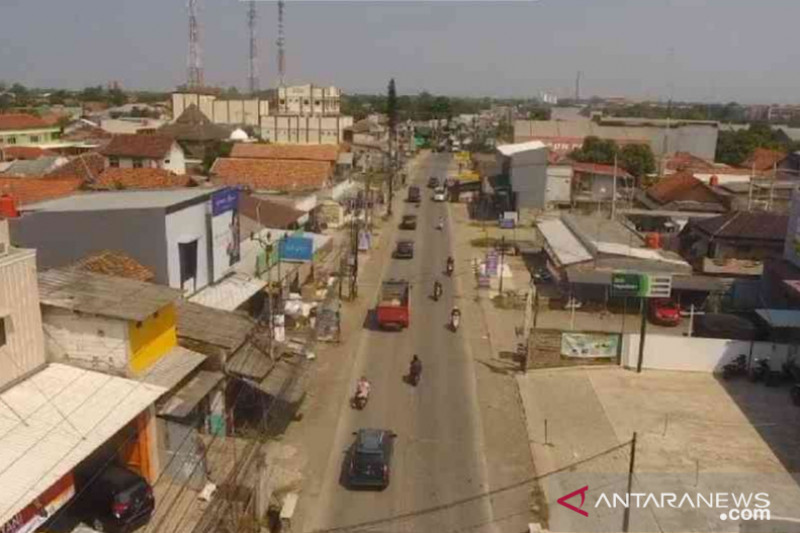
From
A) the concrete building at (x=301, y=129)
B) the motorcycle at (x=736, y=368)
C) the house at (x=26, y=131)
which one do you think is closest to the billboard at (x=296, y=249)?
the motorcycle at (x=736, y=368)

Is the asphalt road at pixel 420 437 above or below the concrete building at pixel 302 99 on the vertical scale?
below

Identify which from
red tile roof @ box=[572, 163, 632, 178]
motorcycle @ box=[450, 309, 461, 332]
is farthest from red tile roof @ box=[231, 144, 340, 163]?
motorcycle @ box=[450, 309, 461, 332]

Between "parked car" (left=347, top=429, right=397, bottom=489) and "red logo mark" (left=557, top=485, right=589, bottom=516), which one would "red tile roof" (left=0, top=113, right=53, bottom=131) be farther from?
"red logo mark" (left=557, top=485, right=589, bottom=516)

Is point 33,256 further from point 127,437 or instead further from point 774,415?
point 774,415

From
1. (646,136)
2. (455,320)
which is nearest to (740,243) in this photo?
(455,320)

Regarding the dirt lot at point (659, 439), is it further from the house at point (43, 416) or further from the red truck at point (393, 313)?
the house at point (43, 416)

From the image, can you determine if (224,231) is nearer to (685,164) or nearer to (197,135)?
(197,135)


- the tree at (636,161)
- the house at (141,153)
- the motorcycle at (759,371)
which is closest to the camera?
the motorcycle at (759,371)

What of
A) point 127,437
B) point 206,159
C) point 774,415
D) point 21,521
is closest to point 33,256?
point 127,437
